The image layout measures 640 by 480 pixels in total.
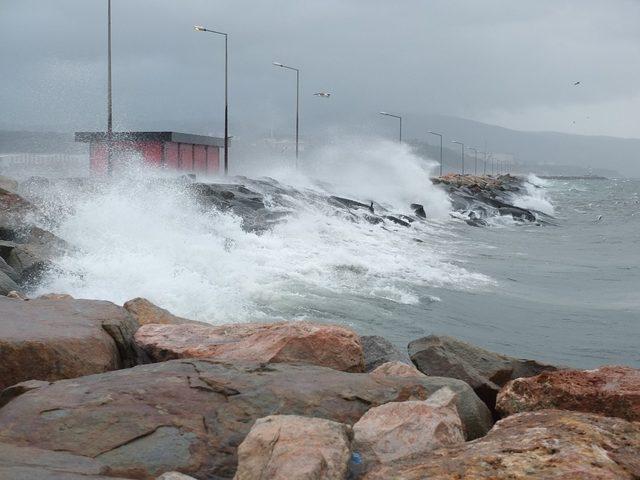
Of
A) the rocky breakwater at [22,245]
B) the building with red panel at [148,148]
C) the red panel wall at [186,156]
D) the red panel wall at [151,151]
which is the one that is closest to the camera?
the rocky breakwater at [22,245]

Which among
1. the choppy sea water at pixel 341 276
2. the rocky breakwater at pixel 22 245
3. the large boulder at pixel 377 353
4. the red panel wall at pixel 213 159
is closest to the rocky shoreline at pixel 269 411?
the large boulder at pixel 377 353

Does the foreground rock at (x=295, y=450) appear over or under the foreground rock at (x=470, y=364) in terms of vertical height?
over

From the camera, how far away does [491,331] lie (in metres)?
11.9

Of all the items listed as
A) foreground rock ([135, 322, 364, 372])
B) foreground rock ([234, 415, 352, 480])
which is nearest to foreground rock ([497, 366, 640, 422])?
foreground rock ([135, 322, 364, 372])

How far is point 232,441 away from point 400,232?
2540 centimetres

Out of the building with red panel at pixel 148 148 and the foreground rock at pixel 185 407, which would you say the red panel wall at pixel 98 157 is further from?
the foreground rock at pixel 185 407

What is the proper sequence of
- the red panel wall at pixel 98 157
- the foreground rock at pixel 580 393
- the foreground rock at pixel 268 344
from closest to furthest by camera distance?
the foreground rock at pixel 580 393, the foreground rock at pixel 268 344, the red panel wall at pixel 98 157

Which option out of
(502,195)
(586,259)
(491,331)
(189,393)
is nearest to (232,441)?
(189,393)

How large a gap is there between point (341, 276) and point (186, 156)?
76.2 ft

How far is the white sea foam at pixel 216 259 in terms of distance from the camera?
11375 mm

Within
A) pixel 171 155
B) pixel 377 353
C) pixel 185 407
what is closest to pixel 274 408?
pixel 185 407

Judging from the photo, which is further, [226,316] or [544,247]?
[544,247]

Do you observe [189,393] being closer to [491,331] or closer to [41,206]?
[491,331]

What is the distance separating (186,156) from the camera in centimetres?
3722
